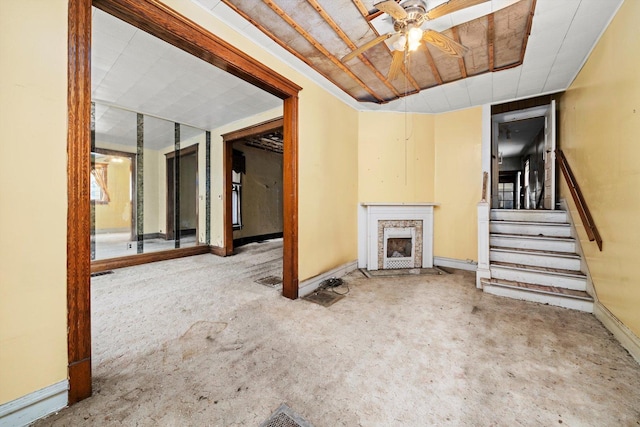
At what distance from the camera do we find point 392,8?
1.69 m

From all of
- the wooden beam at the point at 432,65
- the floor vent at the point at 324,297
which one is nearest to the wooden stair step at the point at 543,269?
the floor vent at the point at 324,297

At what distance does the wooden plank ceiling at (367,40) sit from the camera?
2004 mm

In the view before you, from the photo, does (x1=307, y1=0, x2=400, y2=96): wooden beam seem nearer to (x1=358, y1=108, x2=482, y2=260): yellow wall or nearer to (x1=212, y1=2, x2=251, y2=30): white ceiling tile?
(x1=212, y1=2, x2=251, y2=30): white ceiling tile

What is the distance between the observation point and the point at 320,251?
329 cm

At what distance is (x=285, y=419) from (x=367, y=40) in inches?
128

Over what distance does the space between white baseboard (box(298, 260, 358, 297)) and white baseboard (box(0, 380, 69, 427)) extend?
2012 millimetres

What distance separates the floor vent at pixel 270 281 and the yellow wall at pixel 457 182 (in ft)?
9.79

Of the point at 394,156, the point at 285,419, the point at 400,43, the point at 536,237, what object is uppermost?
the point at 400,43

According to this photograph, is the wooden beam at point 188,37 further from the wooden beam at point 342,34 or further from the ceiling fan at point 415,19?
the ceiling fan at point 415,19

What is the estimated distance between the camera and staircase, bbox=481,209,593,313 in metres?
2.73

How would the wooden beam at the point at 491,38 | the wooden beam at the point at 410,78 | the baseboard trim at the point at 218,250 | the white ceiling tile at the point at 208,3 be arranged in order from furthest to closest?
the baseboard trim at the point at 218,250 < the wooden beam at the point at 410,78 < the wooden beam at the point at 491,38 < the white ceiling tile at the point at 208,3

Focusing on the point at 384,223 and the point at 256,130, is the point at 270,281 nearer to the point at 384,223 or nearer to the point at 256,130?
the point at 384,223

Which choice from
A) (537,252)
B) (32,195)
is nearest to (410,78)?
(537,252)

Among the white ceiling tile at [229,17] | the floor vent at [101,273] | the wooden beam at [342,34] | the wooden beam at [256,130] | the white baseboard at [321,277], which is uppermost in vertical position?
the wooden beam at [342,34]
